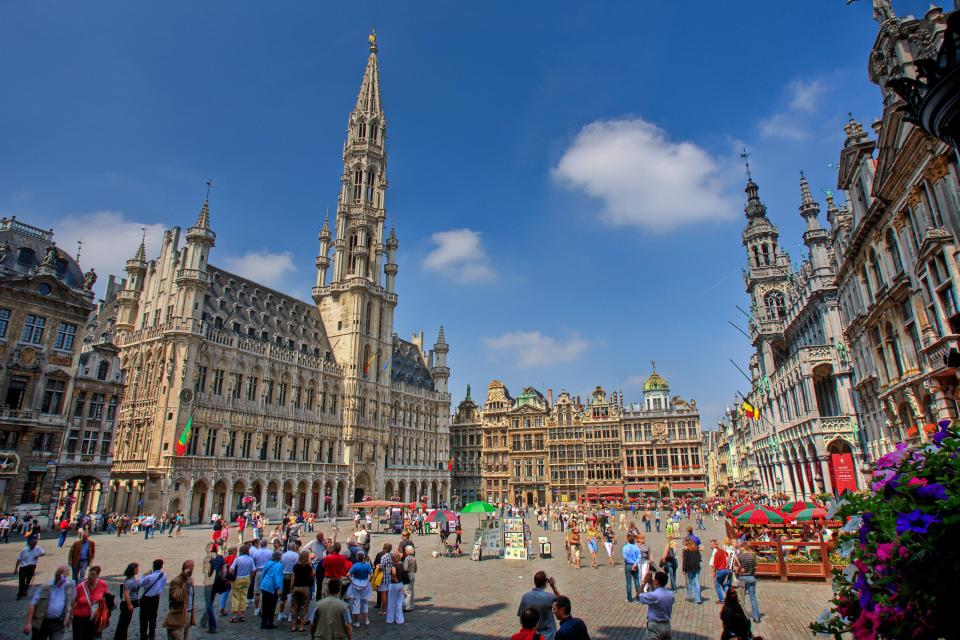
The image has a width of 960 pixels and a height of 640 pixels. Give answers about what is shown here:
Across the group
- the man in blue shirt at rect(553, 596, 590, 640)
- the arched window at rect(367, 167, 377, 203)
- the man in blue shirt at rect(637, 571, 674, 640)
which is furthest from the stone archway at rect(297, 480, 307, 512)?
the man in blue shirt at rect(553, 596, 590, 640)

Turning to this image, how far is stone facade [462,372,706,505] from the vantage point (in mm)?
68562

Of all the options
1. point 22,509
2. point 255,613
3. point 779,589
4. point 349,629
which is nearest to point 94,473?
point 22,509

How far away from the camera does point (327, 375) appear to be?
194ft

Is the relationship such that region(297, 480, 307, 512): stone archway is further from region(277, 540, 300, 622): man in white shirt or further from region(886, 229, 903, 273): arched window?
region(886, 229, 903, 273): arched window

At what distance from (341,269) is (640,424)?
144ft

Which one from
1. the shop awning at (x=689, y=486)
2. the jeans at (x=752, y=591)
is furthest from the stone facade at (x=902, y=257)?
the shop awning at (x=689, y=486)

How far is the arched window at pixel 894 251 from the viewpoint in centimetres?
1994

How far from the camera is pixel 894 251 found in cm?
2038

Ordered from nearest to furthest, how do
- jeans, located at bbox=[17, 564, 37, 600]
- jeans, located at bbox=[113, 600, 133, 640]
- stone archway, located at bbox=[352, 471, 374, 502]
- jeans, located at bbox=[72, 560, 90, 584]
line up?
jeans, located at bbox=[113, 600, 133, 640]
jeans, located at bbox=[72, 560, 90, 584]
jeans, located at bbox=[17, 564, 37, 600]
stone archway, located at bbox=[352, 471, 374, 502]

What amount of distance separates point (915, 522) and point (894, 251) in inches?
848

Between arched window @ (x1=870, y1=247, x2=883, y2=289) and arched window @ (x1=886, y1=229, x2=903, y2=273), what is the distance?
1253 mm

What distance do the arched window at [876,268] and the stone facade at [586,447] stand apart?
4996cm

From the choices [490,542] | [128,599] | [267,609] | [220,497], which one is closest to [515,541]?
[490,542]

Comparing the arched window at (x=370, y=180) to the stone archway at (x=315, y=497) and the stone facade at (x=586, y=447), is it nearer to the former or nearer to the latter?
the stone facade at (x=586, y=447)
